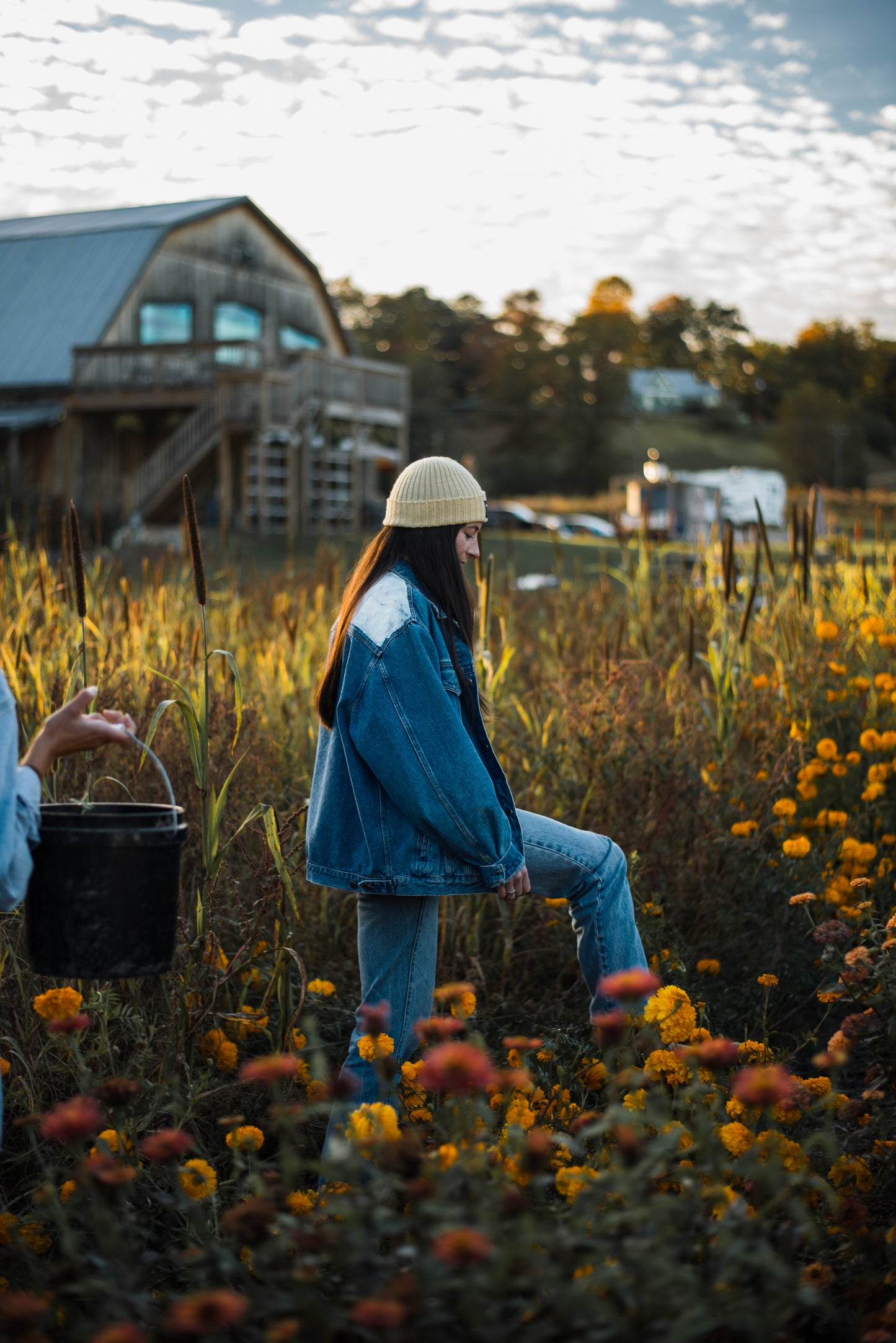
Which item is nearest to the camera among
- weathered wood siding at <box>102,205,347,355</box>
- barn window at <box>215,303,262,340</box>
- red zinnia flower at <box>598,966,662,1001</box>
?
red zinnia flower at <box>598,966,662,1001</box>

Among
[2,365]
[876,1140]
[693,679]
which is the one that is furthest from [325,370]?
[876,1140]

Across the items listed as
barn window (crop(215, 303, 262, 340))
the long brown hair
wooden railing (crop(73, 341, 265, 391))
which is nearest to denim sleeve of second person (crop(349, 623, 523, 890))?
the long brown hair

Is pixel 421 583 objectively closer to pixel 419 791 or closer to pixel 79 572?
pixel 419 791

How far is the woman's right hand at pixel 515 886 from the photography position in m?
2.67

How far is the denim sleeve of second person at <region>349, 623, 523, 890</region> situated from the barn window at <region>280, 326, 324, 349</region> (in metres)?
26.7

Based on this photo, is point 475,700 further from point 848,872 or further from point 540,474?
point 540,474

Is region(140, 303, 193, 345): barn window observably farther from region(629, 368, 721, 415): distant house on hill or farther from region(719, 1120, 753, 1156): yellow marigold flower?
region(629, 368, 721, 415): distant house on hill

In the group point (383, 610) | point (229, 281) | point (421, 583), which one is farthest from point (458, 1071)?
point (229, 281)

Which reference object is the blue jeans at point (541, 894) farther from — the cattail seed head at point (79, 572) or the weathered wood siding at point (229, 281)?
the weathered wood siding at point (229, 281)

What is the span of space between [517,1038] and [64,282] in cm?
2588

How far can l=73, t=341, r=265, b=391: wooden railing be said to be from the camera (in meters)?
22.2

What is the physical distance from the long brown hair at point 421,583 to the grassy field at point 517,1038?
0.28 meters

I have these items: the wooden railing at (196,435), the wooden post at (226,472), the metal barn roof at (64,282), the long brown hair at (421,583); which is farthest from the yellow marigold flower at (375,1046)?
the metal barn roof at (64,282)

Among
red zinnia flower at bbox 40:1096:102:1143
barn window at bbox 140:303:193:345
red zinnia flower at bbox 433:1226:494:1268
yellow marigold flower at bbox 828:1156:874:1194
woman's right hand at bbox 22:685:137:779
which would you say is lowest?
yellow marigold flower at bbox 828:1156:874:1194
